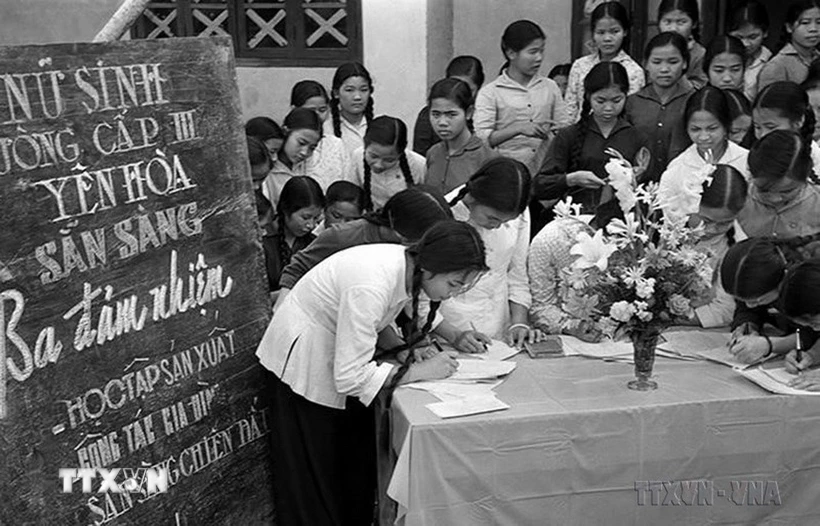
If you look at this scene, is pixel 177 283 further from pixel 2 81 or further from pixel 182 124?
pixel 2 81

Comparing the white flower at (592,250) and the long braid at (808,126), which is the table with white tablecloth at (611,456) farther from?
the long braid at (808,126)

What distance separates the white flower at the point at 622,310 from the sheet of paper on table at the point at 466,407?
0.35m

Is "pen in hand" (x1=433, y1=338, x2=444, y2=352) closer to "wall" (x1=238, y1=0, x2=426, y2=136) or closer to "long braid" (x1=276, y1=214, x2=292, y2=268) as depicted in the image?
"long braid" (x1=276, y1=214, x2=292, y2=268)

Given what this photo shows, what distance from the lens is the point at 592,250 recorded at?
7.98ft

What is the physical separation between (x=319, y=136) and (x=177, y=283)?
1430mm

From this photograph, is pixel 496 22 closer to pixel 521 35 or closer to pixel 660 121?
pixel 521 35

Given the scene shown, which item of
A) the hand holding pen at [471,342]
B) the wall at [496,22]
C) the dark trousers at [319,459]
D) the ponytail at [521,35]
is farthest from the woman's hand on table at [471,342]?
the wall at [496,22]

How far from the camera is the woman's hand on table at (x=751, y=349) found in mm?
2660

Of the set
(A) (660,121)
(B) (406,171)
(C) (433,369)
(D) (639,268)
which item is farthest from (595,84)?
(C) (433,369)

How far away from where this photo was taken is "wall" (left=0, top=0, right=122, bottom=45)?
19.4ft

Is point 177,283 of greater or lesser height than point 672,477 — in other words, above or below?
above

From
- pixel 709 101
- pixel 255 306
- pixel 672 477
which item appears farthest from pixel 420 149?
pixel 672 477

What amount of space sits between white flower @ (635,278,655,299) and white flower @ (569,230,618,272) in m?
0.09

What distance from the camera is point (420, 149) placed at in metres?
4.41
